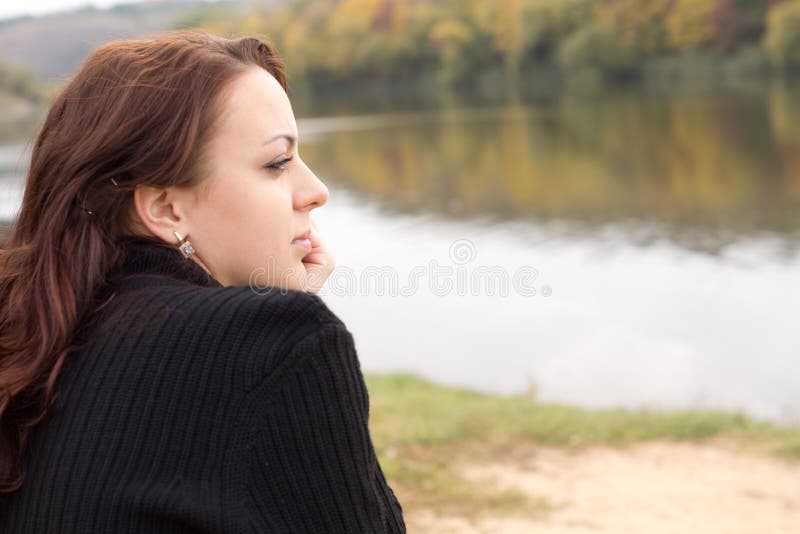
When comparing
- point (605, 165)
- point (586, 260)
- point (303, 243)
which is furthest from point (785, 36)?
point (303, 243)

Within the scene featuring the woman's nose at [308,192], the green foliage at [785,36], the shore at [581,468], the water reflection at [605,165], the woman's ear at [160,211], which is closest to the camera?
the woman's ear at [160,211]

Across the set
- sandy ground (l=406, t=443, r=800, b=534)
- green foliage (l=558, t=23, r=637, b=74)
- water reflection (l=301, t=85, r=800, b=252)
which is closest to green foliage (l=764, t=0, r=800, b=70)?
water reflection (l=301, t=85, r=800, b=252)

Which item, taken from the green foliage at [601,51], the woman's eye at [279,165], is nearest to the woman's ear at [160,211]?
the woman's eye at [279,165]

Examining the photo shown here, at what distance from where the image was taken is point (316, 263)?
209 centimetres

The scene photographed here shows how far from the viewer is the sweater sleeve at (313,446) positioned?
1502 mm

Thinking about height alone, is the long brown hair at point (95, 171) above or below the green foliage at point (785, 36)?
below

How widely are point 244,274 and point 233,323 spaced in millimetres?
350

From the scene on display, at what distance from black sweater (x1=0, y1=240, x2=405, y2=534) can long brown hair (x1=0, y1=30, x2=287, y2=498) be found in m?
0.10

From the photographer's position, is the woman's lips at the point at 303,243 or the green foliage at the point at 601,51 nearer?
the woman's lips at the point at 303,243

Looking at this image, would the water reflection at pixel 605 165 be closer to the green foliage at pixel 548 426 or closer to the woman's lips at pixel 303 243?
the green foliage at pixel 548 426

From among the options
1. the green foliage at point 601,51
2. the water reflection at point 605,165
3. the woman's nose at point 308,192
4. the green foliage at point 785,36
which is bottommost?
the woman's nose at point 308,192

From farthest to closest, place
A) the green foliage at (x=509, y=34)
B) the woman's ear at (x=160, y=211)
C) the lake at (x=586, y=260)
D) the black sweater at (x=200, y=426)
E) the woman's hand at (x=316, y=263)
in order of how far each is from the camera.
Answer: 1. the green foliage at (x=509, y=34)
2. the lake at (x=586, y=260)
3. the woman's hand at (x=316, y=263)
4. the woman's ear at (x=160, y=211)
5. the black sweater at (x=200, y=426)

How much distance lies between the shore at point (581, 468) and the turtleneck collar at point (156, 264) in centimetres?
358

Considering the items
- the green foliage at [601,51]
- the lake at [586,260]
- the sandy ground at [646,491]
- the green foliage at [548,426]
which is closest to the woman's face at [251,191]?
the lake at [586,260]
